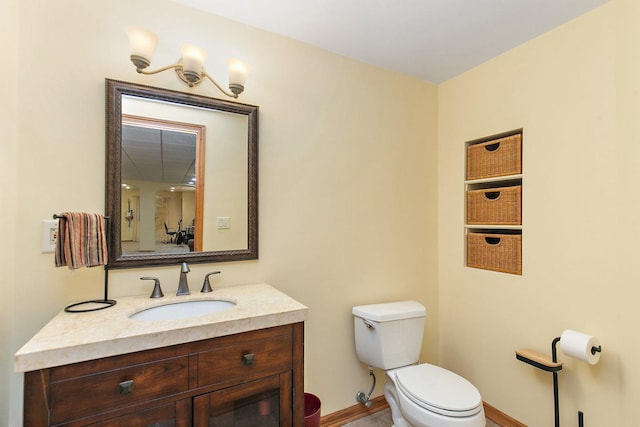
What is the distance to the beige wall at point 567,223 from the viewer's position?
1.48 metres

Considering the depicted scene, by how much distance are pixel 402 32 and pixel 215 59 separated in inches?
40.7

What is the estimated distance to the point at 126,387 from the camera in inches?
38.2

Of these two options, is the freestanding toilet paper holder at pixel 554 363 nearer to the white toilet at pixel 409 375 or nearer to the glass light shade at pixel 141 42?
the white toilet at pixel 409 375

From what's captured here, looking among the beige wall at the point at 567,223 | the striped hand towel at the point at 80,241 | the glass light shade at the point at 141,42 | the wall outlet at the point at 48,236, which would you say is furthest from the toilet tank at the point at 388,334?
the glass light shade at the point at 141,42

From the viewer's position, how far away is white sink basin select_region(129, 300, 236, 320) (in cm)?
136

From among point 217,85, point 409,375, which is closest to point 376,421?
point 409,375

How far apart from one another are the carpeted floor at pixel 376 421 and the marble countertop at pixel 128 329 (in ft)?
3.71

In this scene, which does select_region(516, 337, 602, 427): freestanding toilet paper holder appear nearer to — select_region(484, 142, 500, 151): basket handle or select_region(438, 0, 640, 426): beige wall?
select_region(438, 0, 640, 426): beige wall

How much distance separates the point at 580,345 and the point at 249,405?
1517 mm

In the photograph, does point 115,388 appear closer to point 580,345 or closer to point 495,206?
point 580,345

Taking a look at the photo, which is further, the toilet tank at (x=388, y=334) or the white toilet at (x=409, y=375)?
the toilet tank at (x=388, y=334)

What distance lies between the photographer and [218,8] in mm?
1604

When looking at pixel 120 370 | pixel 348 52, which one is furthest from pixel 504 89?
pixel 120 370

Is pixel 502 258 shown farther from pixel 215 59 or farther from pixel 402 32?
pixel 215 59
